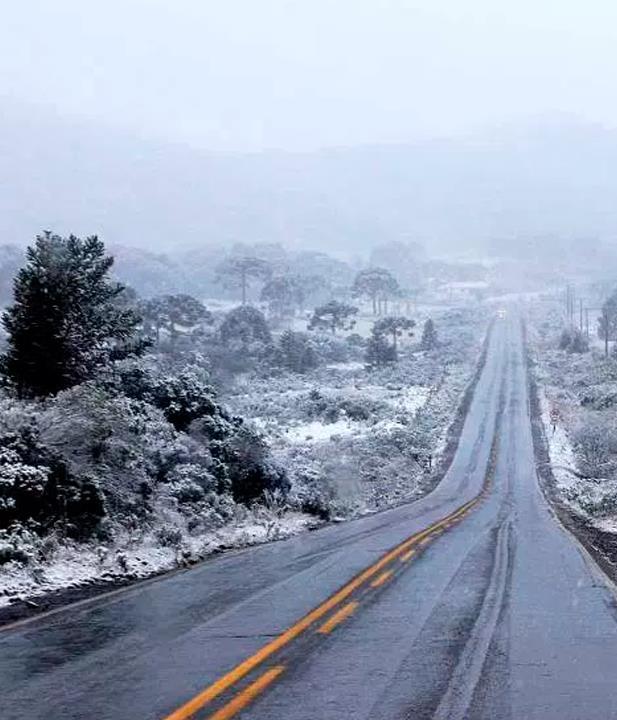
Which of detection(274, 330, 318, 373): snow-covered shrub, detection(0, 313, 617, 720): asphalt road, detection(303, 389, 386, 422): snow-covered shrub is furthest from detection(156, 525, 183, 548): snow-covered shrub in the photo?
detection(274, 330, 318, 373): snow-covered shrub

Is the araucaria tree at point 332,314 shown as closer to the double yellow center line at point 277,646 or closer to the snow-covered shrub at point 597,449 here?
the snow-covered shrub at point 597,449

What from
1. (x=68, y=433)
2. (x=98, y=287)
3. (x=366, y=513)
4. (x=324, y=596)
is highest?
(x=98, y=287)

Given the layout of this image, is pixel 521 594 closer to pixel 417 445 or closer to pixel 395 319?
pixel 417 445

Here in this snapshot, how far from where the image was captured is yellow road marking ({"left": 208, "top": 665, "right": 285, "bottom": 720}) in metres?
6.15

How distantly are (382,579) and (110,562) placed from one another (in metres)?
4.46

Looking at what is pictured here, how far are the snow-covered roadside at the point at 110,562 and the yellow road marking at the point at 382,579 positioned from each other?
3627 mm

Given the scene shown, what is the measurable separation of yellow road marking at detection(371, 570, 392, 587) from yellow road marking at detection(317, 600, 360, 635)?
1.48m

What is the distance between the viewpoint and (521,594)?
1185 centimetres

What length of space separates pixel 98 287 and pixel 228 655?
16475 millimetres

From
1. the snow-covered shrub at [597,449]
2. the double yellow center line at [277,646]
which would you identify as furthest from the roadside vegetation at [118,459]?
the snow-covered shrub at [597,449]

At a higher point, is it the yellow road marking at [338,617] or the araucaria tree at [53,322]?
the araucaria tree at [53,322]

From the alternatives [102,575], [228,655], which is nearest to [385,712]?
[228,655]

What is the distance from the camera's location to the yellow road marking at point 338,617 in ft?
30.0

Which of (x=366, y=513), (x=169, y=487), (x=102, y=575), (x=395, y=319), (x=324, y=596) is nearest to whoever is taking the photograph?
(x=324, y=596)
